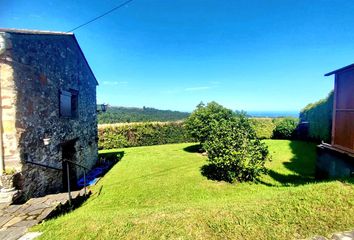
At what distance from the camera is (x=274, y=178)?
27.9 feet

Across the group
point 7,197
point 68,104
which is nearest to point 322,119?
point 68,104

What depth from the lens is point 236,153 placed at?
311 inches

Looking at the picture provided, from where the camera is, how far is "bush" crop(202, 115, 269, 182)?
795cm

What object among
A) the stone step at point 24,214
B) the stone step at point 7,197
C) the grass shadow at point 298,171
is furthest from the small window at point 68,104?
the grass shadow at point 298,171

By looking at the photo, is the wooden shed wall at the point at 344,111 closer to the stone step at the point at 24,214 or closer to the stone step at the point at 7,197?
the stone step at the point at 24,214

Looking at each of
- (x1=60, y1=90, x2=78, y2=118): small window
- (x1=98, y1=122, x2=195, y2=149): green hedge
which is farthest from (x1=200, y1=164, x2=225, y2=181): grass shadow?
(x1=98, y1=122, x2=195, y2=149): green hedge

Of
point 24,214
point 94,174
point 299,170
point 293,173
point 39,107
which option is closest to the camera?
point 24,214

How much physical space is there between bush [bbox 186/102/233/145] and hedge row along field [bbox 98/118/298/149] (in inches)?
115

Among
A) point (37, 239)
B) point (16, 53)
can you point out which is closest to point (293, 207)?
point (37, 239)

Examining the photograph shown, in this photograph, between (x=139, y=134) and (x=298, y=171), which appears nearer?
(x=298, y=171)

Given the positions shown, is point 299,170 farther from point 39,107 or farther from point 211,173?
point 39,107

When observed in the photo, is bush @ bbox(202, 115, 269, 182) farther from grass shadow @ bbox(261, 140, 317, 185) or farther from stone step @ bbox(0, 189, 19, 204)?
stone step @ bbox(0, 189, 19, 204)

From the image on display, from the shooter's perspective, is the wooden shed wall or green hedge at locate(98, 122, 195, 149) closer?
the wooden shed wall

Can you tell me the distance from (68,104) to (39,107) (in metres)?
2.14
